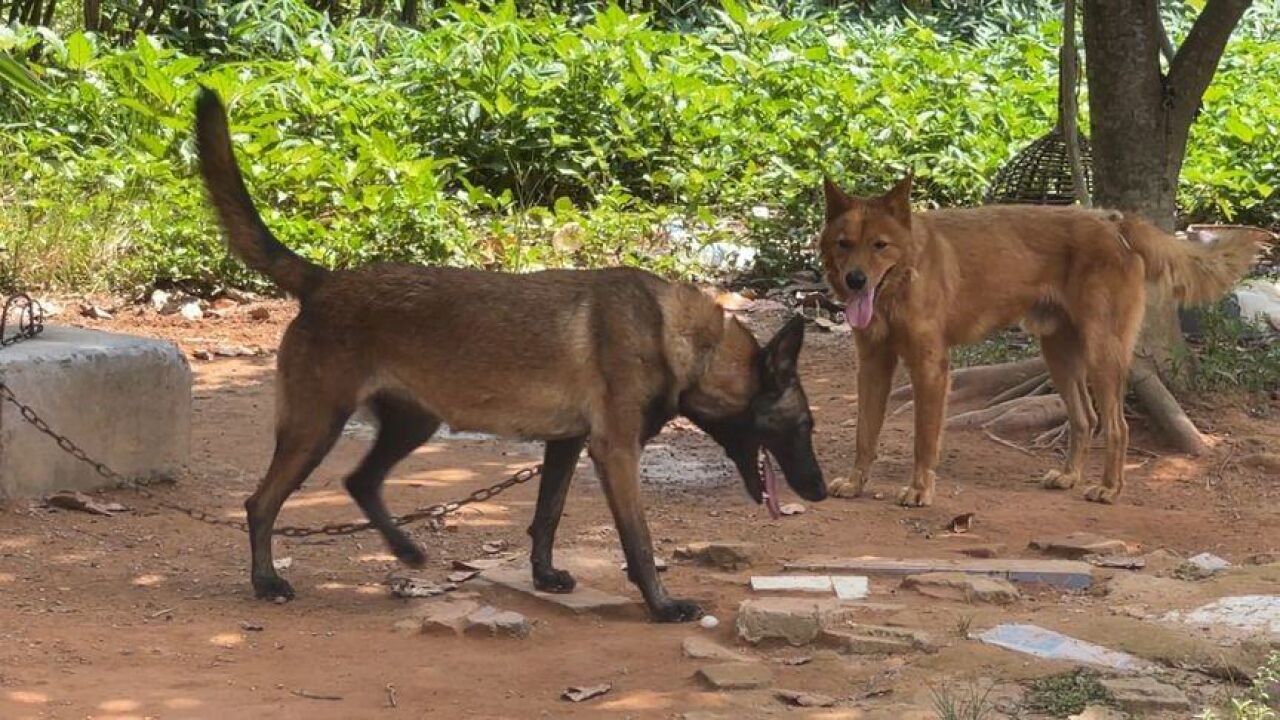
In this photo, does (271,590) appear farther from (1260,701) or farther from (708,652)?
(1260,701)

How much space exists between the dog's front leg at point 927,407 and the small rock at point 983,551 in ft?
2.90

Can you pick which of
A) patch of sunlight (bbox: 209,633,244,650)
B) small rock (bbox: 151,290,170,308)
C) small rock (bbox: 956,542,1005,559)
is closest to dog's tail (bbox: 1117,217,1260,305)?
small rock (bbox: 956,542,1005,559)

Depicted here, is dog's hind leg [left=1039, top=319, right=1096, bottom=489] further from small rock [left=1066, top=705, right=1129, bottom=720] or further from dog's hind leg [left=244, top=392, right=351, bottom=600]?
dog's hind leg [left=244, top=392, right=351, bottom=600]

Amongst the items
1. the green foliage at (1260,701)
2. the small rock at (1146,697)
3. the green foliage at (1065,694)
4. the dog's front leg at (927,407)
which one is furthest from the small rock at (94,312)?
the green foliage at (1260,701)

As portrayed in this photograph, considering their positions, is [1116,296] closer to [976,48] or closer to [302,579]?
[302,579]

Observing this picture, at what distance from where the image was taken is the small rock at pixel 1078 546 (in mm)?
7492

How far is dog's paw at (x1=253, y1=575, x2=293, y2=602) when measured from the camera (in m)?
6.67

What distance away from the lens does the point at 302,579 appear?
23.2 feet

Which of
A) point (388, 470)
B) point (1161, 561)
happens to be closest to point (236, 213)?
point (388, 470)

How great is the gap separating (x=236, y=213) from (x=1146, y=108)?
5428 millimetres

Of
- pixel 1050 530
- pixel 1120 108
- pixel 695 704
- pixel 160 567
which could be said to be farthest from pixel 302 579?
pixel 1120 108

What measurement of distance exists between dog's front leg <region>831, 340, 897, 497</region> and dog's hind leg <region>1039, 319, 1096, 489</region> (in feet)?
3.28

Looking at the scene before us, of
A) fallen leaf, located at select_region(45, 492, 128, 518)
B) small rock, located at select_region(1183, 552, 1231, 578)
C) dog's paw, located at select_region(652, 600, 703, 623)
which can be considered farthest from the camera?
fallen leaf, located at select_region(45, 492, 128, 518)

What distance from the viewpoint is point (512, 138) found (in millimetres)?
14922
